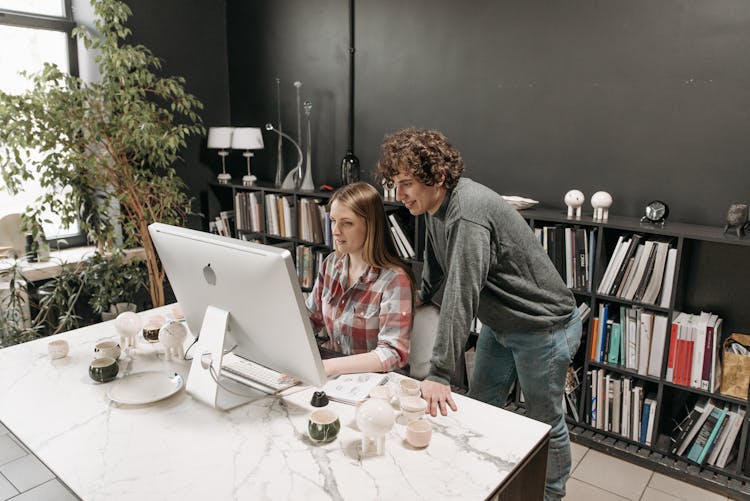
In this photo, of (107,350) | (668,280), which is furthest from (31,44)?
(668,280)

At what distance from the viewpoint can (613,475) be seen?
2594mm

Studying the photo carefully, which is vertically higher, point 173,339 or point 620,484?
point 173,339

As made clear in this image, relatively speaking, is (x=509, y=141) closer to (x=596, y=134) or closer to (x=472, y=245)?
(x=596, y=134)

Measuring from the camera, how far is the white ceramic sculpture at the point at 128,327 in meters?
1.86

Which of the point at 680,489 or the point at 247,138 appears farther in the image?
the point at 247,138

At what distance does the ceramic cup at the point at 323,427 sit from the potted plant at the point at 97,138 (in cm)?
247

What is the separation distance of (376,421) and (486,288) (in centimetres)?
72

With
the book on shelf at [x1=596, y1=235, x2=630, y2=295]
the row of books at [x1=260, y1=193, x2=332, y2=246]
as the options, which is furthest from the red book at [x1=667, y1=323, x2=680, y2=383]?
the row of books at [x1=260, y1=193, x2=332, y2=246]

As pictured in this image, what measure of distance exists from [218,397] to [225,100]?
347 centimetres

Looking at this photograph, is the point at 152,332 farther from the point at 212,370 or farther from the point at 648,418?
the point at 648,418

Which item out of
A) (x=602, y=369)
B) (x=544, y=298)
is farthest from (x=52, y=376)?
(x=602, y=369)

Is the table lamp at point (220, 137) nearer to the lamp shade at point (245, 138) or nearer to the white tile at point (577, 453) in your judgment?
the lamp shade at point (245, 138)

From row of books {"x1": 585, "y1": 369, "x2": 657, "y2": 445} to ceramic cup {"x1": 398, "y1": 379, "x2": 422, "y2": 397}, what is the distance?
5.21ft

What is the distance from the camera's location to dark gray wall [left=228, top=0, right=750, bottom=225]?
8.32 feet
